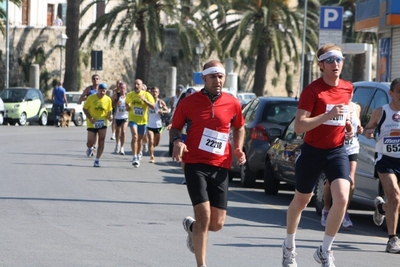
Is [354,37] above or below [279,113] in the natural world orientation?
above

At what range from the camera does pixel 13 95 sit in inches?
1651

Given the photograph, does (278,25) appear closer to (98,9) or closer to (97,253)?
(98,9)

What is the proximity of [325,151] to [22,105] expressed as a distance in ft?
112

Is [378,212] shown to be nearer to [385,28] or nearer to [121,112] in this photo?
[121,112]

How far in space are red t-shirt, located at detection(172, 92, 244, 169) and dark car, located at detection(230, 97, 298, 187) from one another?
8.13 m

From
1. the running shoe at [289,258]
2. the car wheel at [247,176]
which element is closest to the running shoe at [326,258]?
the running shoe at [289,258]

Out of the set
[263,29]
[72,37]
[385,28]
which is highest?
[263,29]

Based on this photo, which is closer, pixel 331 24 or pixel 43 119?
pixel 331 24

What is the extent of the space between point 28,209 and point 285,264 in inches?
202

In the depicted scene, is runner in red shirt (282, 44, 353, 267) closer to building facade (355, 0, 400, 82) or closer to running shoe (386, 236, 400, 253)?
running shoe (386, 236, 400, 253)

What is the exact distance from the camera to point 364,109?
41.7ft

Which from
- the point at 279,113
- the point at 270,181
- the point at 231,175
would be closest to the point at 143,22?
the point at 231,175

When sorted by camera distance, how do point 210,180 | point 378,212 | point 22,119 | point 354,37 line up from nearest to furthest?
point 210,180, point 378,212, point 22,119, point 354,37

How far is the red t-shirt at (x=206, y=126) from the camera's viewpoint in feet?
26.8
